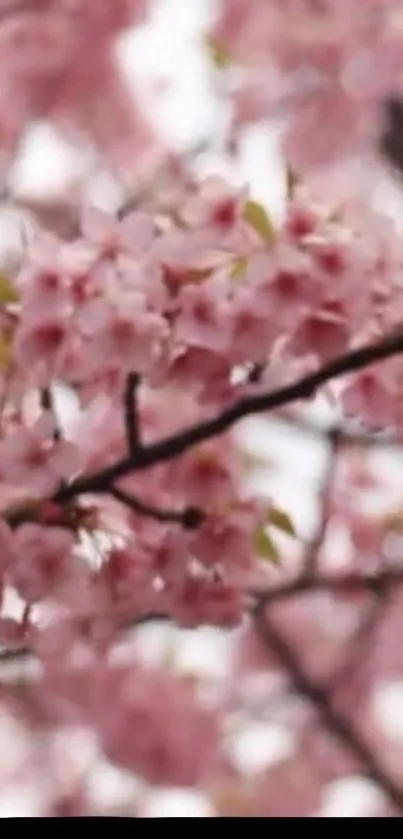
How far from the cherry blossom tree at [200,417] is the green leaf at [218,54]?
0.03ft

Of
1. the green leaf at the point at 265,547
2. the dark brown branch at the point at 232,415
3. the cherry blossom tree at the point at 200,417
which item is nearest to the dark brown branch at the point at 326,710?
the cherry blossom tree at the point at 200,417

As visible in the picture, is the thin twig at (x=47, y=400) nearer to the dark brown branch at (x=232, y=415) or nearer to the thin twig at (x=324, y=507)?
the dark brown branch at (x=232, y=415)

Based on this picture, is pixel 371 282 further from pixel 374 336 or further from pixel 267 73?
pixel 267 73

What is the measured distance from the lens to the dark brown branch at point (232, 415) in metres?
0.65

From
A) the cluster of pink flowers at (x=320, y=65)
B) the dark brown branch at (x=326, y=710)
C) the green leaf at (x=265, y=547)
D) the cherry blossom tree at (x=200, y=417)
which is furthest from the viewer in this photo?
the cluster of pink flowers at (x=320, y=65)

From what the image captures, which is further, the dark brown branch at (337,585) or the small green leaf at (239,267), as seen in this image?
the dark brown branch at (337,585)

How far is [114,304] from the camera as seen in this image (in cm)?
58

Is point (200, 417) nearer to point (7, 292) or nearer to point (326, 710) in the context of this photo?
point (7, 292)

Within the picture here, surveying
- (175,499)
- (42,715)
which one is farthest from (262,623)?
(175,499)

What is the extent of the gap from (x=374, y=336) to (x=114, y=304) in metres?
0.20

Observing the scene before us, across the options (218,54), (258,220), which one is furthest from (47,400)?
(218,54)

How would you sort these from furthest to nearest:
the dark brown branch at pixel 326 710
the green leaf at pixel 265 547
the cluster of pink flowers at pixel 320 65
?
the cluster of pink flowers at pixel 320 65, the dark brown branch at pixel 326 710, the green leaf at pixel 265 547

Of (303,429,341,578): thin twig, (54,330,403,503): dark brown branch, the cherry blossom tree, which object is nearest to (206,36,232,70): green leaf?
the cherry blossom tree

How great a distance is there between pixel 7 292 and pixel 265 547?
26 centimetres
